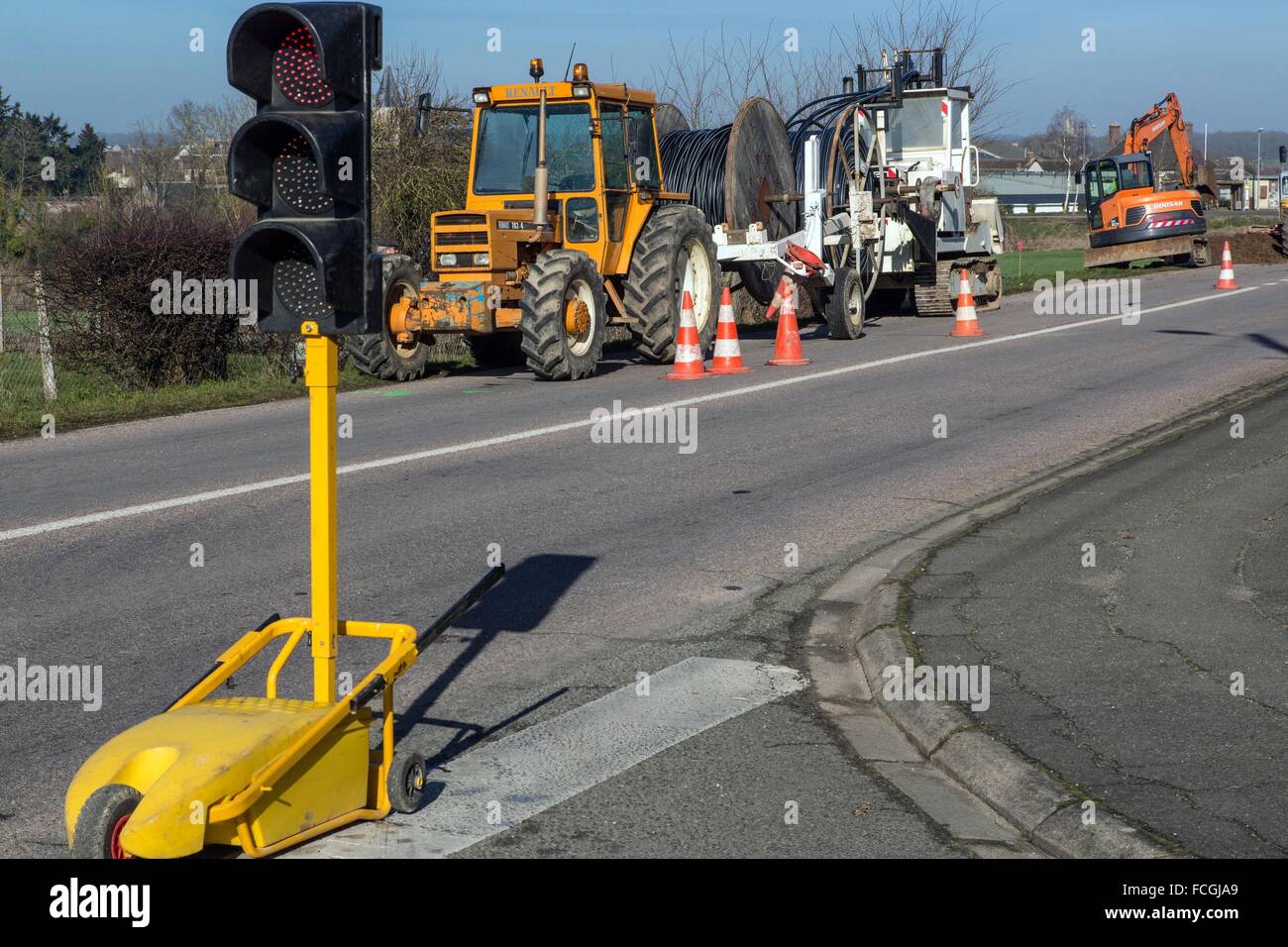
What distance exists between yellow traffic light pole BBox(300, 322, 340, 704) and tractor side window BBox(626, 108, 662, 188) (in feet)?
44.0

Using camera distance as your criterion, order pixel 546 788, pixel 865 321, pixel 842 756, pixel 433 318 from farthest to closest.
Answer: pixel 865 321, pixel 433 318, pixel 842 756, pixel 546 788

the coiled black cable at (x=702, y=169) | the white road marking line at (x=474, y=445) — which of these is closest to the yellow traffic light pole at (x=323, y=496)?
the white road marking line at (x=474, y=445)

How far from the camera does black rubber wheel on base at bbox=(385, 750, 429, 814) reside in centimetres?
451

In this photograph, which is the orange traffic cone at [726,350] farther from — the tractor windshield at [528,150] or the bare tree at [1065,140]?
the bare tree at [1065,140]

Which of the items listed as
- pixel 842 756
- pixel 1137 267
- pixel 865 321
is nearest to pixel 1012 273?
pixel 1137 267

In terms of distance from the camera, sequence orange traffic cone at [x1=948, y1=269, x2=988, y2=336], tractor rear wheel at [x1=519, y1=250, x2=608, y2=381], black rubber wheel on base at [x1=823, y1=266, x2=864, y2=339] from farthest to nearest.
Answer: orange traffic cone at [x1=948, y1=269, x2=988, y2=336] → black rubber wheel on base at [x1=823, y1=266, x2=864, y2=339] → tractor rear wheel at [x1=519, y1=250, x2=608, y2=381]

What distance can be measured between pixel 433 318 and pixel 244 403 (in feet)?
7.28

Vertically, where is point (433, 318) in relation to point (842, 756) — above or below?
above

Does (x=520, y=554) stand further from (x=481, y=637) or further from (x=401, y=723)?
(x=401, y=723)

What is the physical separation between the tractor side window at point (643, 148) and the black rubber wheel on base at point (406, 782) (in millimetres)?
13550

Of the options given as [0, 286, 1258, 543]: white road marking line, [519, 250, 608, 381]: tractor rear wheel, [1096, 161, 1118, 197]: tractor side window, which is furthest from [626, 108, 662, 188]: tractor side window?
[1096, 161, 1118, 197]: tractor side window

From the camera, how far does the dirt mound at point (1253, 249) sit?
45781 millimetres

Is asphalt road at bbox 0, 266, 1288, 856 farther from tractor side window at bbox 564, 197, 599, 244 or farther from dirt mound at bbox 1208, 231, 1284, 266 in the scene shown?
dirt mound at bbox 1208, 231, 1284, 266

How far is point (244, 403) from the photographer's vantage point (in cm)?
1527
